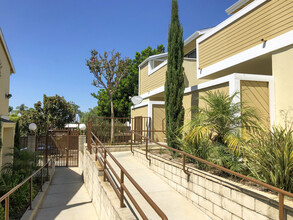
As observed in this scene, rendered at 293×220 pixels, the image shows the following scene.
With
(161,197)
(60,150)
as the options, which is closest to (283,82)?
(161,197)

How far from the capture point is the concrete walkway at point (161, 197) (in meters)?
3.70

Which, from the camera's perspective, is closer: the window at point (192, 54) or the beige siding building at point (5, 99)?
the beige siding building at point (5, 99)

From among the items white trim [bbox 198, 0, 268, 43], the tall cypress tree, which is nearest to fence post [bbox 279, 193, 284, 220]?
the tall cypress tree

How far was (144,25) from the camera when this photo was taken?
16.1 metres

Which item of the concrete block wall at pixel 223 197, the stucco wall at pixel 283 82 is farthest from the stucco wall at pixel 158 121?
the stucco wall at pixel 283 82

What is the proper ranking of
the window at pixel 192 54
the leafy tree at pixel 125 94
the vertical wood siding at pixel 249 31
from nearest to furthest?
the vertical wood siding at pixel 249 31, the window at pixel 192 54, the leafy tree at pixel 125 94

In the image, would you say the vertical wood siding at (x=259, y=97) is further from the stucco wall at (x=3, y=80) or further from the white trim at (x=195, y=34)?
the stucco wall at (x=3, y=80)

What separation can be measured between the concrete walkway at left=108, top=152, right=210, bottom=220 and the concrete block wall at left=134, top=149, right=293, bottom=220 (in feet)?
0.50

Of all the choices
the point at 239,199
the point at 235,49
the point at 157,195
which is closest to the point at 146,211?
the point at 157,195

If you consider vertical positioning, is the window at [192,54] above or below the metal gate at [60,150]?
above

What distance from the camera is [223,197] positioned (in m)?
3.46

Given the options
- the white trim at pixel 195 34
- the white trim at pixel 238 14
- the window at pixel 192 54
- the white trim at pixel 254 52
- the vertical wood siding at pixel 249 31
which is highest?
the white trim at pixel 195 34

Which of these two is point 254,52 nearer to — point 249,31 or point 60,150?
point 249,31

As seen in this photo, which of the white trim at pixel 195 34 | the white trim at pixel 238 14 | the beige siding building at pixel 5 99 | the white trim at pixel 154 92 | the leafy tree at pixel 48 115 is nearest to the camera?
the white trim at pixel 238 14
